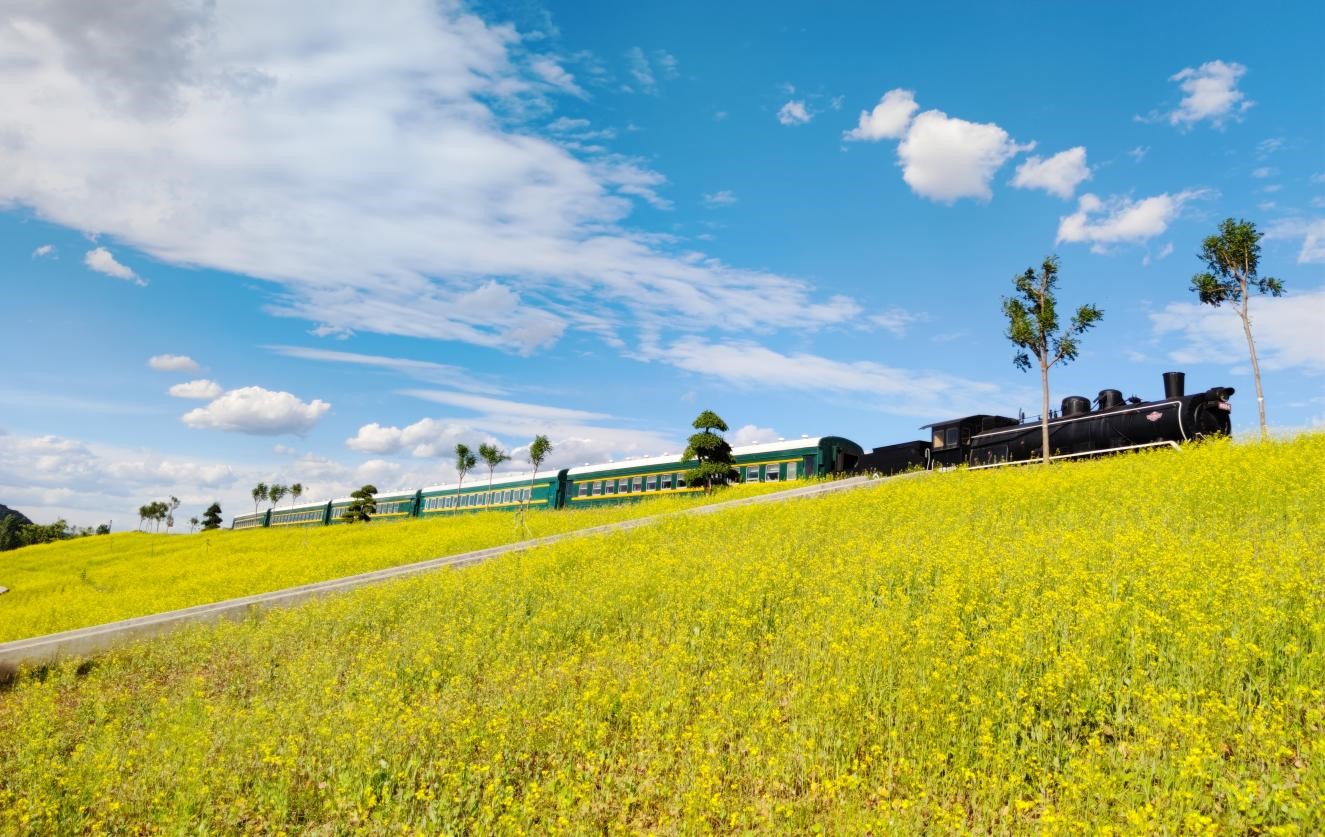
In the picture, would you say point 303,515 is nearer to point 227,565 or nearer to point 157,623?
point 227,565

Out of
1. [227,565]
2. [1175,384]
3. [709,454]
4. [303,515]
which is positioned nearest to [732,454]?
[709,454]

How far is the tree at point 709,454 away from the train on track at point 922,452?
620 millimetres

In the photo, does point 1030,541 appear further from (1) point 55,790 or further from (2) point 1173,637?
(1) point 55,790

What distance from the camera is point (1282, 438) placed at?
1909 cm

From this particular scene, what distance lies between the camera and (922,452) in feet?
97.4

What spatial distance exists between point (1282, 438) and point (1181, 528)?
492 inches

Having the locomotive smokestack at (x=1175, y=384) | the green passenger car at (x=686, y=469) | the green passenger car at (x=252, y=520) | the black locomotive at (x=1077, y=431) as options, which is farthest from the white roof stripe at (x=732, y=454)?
the green passenger car at (x=252, y=520)

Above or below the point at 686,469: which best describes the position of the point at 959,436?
above

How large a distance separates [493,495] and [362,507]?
18.5 metres

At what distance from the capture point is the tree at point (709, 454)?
34.6 m

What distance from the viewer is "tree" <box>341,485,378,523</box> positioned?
58875mm

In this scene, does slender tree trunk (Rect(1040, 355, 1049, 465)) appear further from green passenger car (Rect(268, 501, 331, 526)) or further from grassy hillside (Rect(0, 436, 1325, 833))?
green passenger car (Rect(268, 501, 331, 526))

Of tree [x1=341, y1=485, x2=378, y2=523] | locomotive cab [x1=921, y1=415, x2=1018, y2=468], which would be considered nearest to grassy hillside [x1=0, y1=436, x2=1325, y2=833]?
locomotive cab [x1=921, y1=415, x2=1018, y2=468]

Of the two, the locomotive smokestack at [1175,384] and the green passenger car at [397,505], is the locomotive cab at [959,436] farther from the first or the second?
the green passenger car at [397,505]
